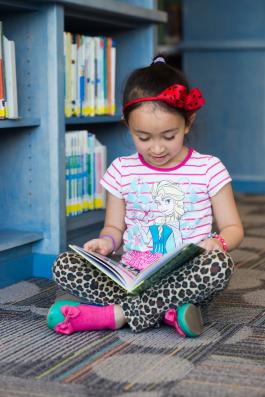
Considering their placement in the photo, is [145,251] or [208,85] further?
[208,85]

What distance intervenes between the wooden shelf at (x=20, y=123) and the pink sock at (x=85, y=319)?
0.61m

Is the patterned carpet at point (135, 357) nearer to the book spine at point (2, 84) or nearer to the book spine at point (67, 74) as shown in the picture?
the book spine at point (2, 84)

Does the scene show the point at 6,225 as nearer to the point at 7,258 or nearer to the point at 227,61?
the point at 7,258

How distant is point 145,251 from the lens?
176 centimetres

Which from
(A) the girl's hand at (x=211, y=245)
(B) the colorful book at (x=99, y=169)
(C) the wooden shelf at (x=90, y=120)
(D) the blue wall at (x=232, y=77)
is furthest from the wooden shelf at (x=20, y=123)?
(D) the blue wall at (x=232, y=77)

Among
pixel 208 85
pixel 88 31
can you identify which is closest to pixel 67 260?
pixel 88 31

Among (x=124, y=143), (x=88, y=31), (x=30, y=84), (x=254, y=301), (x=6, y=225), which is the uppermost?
(x=88, y=31)

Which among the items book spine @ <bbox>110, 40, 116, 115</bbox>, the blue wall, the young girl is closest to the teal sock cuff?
the young girl

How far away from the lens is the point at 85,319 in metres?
1.61

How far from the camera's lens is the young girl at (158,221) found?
1.60 meters

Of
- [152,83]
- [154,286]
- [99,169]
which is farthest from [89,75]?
[154,286]

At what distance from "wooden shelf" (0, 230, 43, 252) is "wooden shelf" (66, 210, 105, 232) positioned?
0.15 metres

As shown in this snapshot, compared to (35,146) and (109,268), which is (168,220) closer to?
(109,268)

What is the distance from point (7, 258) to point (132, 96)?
67 centimetres
